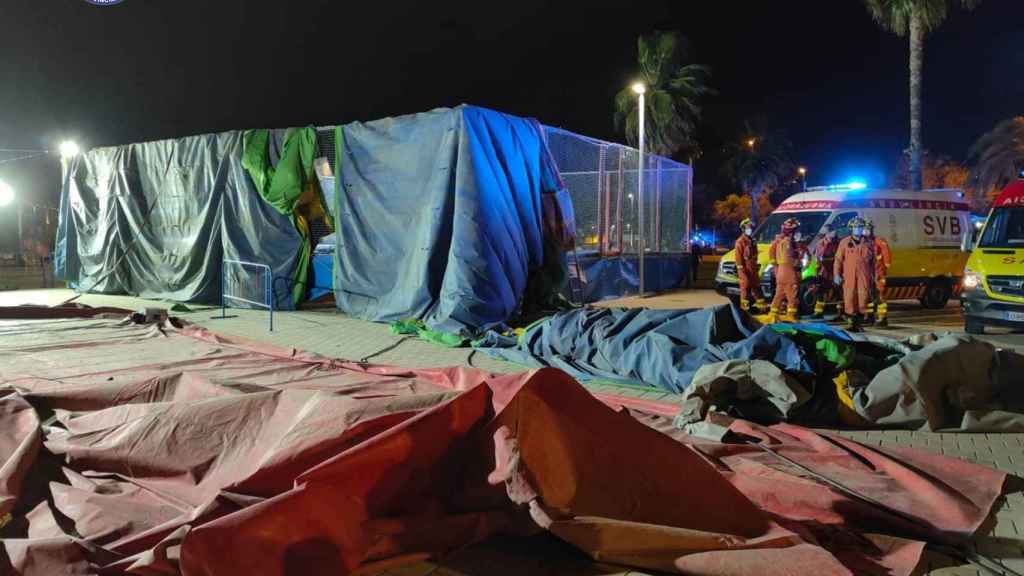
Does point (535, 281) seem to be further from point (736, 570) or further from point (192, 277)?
point (736, 570)

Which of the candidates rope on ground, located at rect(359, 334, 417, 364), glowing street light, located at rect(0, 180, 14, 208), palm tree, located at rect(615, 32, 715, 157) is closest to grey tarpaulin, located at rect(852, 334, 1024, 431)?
rope on ground, located at rect(359, 334, 417, 364)

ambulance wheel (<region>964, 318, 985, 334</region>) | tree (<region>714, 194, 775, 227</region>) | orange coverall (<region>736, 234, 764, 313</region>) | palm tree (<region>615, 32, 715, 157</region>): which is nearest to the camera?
ambulance wheel (<region>964, 318, 985, 334</region>)

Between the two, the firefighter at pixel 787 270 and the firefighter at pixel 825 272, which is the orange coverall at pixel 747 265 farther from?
the firefighter at pixel 825 272

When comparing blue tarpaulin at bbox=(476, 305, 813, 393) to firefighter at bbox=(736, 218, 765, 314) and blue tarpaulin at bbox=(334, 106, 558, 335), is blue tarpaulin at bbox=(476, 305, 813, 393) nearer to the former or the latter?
blue tarpaulin at bbox=(334, 106, 558, 335)

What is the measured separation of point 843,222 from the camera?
1390cm

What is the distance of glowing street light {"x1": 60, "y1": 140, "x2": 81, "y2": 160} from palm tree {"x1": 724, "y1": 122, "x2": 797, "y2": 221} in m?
42.7

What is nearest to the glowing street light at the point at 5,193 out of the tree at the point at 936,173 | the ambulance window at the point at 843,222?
the ambulance window at the point at 843,222

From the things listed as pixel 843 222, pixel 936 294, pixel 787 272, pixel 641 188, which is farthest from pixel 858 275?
pixel 641 188

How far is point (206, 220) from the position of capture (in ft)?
45.5

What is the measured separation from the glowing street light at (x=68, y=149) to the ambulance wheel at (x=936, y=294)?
65.9ft

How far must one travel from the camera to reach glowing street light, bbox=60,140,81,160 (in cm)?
1650

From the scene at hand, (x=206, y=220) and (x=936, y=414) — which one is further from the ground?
A: (x=206, y=220)

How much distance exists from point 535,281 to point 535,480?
28.2 ft

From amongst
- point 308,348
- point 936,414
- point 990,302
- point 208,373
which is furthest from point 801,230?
point 208,373
